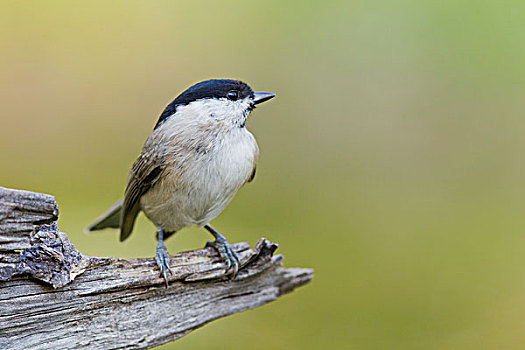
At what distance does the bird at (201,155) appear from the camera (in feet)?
5.92

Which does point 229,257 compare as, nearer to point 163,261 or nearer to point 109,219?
point 163,261

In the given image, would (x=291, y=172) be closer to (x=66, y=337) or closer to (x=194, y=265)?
(x=194, y=265)

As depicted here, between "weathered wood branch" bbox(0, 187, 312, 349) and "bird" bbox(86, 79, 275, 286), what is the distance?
0.31ft

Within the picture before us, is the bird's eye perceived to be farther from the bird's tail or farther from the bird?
the bird's tail

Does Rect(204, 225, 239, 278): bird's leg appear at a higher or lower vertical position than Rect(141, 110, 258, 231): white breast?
lower

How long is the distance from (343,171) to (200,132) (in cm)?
171

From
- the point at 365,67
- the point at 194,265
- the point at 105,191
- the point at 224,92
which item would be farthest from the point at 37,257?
the point at 365,67

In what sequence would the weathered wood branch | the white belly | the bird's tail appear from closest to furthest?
the weathered wood branch
the white belly
the bird's tail

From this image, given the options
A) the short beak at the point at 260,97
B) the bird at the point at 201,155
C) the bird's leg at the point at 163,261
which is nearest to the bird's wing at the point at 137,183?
the bird at the point at 201,155

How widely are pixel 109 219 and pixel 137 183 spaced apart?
0.40 metres

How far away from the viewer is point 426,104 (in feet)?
11.3

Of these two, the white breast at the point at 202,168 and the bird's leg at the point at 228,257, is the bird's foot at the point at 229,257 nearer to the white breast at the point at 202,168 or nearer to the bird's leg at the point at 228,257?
the bird's leg at the point at 228,257

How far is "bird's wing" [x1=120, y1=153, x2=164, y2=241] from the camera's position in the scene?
1.88 meters

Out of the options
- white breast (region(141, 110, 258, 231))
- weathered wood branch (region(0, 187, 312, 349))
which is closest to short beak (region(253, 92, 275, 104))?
white breast (region(141, 110, 258, 231))
